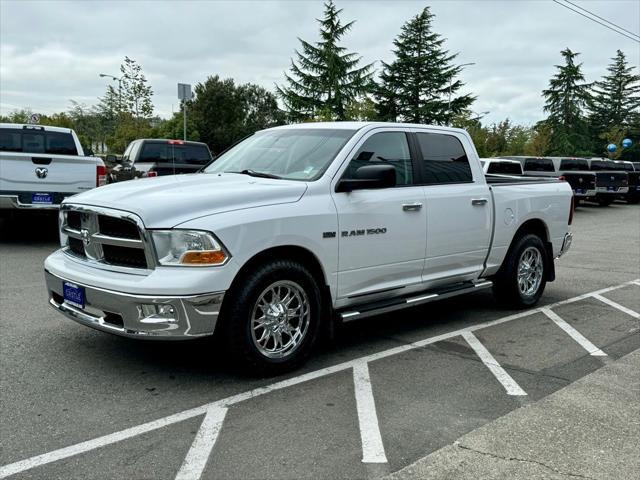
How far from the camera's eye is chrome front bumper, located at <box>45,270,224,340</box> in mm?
4102

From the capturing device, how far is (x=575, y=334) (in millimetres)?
6145

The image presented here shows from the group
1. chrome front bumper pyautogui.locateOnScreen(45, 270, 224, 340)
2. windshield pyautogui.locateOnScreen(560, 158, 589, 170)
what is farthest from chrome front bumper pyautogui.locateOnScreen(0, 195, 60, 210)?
windshield pyautogui.locateOnScreen(560, 158, 589, 170)

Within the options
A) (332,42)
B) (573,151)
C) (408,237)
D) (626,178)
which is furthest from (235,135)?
(408,237)

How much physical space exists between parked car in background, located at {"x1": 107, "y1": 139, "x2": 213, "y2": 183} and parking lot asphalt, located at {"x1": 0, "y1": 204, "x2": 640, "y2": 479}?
22.1ft

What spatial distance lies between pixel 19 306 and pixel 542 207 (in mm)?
5688

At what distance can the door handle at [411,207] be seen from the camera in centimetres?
545

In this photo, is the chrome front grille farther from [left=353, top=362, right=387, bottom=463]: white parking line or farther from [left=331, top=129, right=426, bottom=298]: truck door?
[left=353, top=362, right=387, bottom=463]: white parking line

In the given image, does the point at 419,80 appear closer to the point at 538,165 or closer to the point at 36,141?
the point at 538,165

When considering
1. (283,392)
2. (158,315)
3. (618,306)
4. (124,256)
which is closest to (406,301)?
(283,392)

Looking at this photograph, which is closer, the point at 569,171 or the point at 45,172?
the point at 45,172

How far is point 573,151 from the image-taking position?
2650 inches

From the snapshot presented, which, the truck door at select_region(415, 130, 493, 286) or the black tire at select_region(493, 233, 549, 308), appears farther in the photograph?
the black tire at select_region(493, 233, 549, 308)

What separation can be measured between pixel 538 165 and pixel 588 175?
231 cm

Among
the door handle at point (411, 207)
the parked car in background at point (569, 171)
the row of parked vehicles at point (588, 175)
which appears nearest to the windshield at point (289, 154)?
the door handle at point (411, 207)
